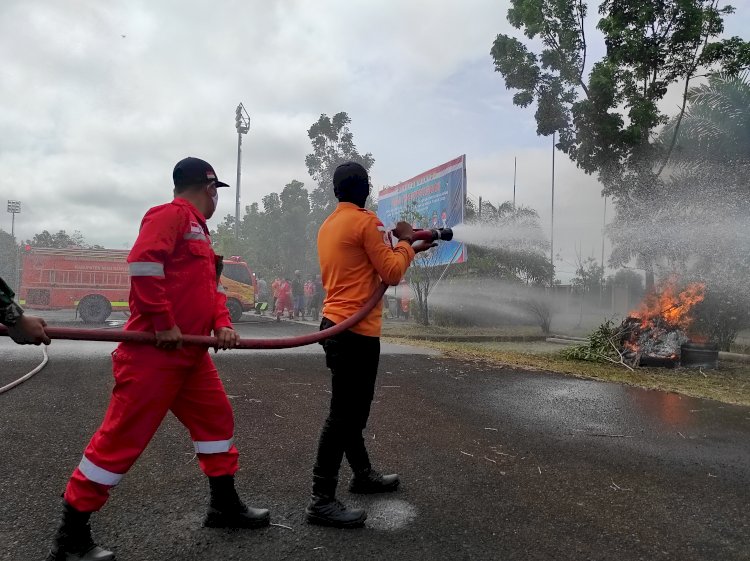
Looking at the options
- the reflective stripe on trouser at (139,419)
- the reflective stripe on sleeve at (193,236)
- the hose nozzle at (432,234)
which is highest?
the hose nozzle at (432,234)

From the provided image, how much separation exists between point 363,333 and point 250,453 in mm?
1478

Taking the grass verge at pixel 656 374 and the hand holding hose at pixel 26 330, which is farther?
the grass verge at pixel 656 374

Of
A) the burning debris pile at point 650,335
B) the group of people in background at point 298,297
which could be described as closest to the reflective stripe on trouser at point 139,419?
the burning debris pile at point 650,335

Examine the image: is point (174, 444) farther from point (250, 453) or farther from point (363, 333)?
point (363, 333)

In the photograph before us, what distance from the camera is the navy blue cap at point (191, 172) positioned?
2.67 metres

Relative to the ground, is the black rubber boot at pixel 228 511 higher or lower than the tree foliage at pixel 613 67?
lower

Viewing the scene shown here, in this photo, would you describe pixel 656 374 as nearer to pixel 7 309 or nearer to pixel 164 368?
pixel 164 368

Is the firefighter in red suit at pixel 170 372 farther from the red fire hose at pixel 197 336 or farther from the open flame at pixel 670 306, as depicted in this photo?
the open flame at pixel 670 306

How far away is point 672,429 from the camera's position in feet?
15.1

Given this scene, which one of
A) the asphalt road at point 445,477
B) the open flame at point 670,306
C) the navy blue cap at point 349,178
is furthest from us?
the open flame at point 670,306

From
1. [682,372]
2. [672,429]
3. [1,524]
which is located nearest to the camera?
[1,524]

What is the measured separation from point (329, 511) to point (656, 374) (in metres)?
6.73

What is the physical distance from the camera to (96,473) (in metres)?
2.21

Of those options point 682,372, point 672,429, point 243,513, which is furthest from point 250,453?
point 682,372
